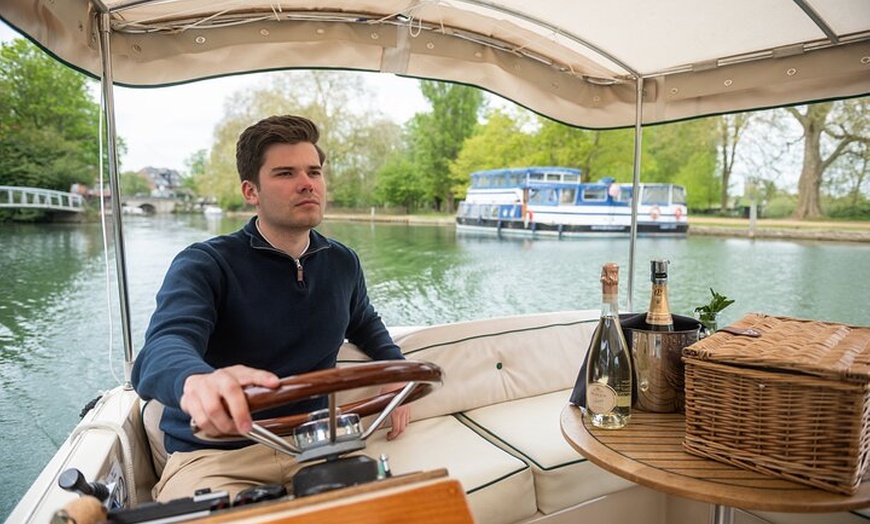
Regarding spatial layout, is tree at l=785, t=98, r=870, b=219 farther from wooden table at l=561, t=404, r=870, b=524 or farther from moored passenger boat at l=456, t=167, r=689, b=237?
wooden table at l=561, t=404, r=870, b=524

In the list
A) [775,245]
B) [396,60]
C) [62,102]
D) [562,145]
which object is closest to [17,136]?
[62,102]

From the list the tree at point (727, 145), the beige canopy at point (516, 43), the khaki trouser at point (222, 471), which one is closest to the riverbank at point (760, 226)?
the tree at point (727, 145)

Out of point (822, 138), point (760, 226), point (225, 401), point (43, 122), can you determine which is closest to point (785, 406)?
point (225, 401)

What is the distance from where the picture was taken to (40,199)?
3758mm

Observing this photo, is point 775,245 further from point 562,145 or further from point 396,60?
point 396,60

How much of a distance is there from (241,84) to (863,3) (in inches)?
229

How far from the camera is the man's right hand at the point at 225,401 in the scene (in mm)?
654

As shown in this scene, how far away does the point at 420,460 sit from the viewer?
1.63 metres

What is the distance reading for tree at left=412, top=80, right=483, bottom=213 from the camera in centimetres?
780

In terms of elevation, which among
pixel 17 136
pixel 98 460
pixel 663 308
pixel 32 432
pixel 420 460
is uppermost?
pixel 17 136

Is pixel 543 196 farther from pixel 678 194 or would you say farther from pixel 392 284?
pixel 392 284

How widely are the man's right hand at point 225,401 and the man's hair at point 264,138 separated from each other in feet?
3.21

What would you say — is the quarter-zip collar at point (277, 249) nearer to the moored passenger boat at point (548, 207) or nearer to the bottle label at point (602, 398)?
the bottle label at point (602, 398)

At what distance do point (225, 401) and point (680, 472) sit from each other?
809mm
